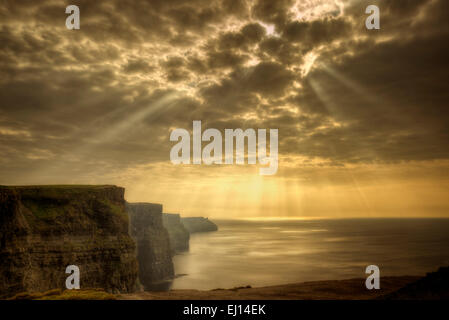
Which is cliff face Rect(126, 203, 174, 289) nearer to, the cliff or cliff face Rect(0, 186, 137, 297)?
cliff face Rect(0, 186, 137, 297)

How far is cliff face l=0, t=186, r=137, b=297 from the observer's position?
125 feet

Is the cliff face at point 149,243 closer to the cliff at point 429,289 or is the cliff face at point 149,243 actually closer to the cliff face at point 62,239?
the cliff face at point 62,239

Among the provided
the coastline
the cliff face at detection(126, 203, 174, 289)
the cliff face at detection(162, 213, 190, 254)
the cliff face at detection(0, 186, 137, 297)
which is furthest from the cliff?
the cliff face at detection(162, 213, 190, 254)

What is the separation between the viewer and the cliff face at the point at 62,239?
3812 cm

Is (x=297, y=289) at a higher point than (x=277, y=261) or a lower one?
higher

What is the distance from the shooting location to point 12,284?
120ft

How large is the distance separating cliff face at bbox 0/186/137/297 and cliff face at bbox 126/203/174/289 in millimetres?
34903

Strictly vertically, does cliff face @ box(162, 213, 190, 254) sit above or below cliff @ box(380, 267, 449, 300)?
below

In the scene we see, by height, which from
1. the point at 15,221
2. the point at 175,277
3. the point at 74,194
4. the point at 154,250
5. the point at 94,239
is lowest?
the point at 175,277

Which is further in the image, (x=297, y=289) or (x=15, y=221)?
(x=15, y=221)

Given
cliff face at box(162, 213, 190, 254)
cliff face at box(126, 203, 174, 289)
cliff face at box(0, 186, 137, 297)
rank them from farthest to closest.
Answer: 1. cliff face at box(162, 213, 190, 254)
2. cliff face at box(126, 203, 174, 289)
3. cliff face at box(0, 186, 137, 297)
